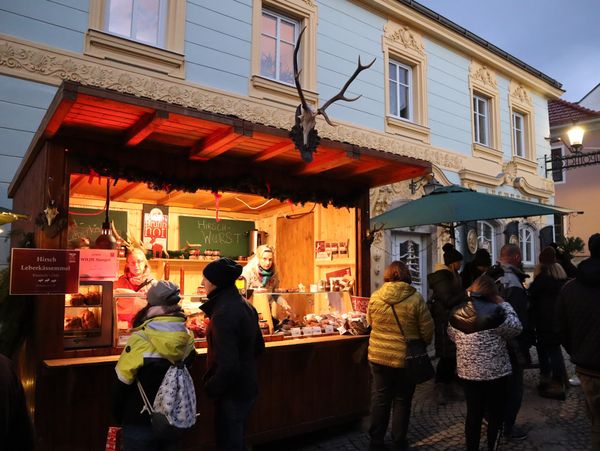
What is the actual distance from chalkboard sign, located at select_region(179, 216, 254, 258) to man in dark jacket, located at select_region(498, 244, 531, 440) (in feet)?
15.4

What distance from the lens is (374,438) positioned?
4.48 meters

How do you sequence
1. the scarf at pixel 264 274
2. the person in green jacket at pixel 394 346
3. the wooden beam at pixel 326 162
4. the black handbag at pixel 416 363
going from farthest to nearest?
1. the scarf at pixel 264 274
2. the wooden beam at pixel 326 162
3. the person in green jacket at pixel 394 346
4. the black handbag at pixel 416 363

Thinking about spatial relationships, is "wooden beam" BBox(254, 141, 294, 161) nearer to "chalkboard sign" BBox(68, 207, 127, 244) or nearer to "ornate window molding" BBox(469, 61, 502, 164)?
"chalkboard sign" BBox(68, 207, 127, 244)

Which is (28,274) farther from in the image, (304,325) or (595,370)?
(595,370)

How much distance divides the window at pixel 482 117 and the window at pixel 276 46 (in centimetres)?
595

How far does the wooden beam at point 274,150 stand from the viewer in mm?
4770

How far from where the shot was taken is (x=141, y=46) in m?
6.70

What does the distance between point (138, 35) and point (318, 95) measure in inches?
126

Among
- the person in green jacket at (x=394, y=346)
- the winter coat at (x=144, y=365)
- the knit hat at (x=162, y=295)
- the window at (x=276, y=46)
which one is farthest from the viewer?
the window at (x=276, y=46)

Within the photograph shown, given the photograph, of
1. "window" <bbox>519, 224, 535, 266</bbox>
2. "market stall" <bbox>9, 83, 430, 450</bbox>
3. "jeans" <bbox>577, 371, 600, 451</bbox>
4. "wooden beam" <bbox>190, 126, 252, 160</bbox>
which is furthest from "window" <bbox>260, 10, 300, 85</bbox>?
"window" <bbox>519, 224, 535, 266</bbox>

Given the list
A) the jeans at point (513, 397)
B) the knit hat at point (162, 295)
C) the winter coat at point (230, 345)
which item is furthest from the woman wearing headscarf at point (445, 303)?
the knit hat at point (162, 295)

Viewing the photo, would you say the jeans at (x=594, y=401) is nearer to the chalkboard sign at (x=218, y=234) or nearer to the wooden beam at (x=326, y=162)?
the wooden beam at (x=326, y=162)

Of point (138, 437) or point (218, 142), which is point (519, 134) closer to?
point (218, 142)

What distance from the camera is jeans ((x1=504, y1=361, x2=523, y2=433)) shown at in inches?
190
